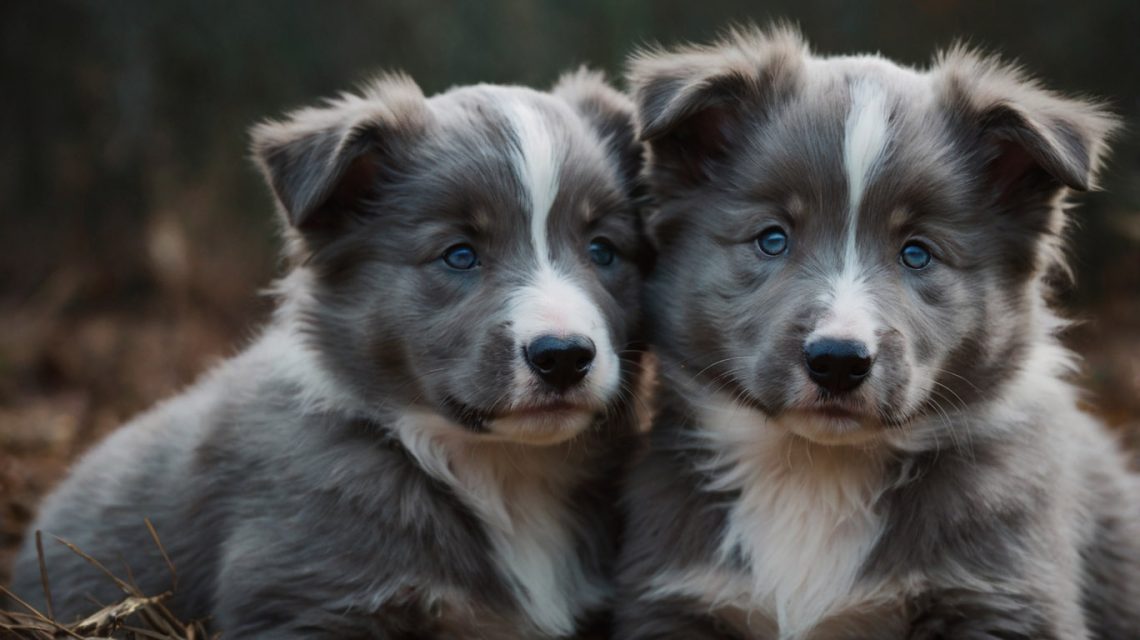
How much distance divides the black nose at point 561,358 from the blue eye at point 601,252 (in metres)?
0.50

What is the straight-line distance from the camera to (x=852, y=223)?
400 centimetres

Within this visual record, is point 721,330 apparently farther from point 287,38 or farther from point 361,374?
point 287,38

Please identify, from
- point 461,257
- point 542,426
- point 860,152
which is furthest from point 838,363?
point 461,257

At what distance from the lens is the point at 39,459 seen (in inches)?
268

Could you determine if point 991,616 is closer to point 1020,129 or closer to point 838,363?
point 838,363

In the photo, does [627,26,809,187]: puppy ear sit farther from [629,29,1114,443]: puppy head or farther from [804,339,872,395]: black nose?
[804,339,872,395]: black nose

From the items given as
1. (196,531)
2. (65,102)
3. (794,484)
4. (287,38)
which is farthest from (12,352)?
(794,484)

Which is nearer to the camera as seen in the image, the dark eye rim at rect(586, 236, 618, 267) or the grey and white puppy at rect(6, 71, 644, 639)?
the grey and white puppy at rect(6, 71, 644, 639)

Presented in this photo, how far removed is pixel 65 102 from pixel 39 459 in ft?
11.9

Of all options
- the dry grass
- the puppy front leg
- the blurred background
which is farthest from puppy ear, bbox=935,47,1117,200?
the blurred background

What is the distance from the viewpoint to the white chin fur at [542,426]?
4082 mm

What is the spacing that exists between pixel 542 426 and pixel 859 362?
96 cm

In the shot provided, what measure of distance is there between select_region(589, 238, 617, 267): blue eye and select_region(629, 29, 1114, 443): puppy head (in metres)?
0.16

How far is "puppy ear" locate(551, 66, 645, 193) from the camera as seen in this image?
4.64 m
